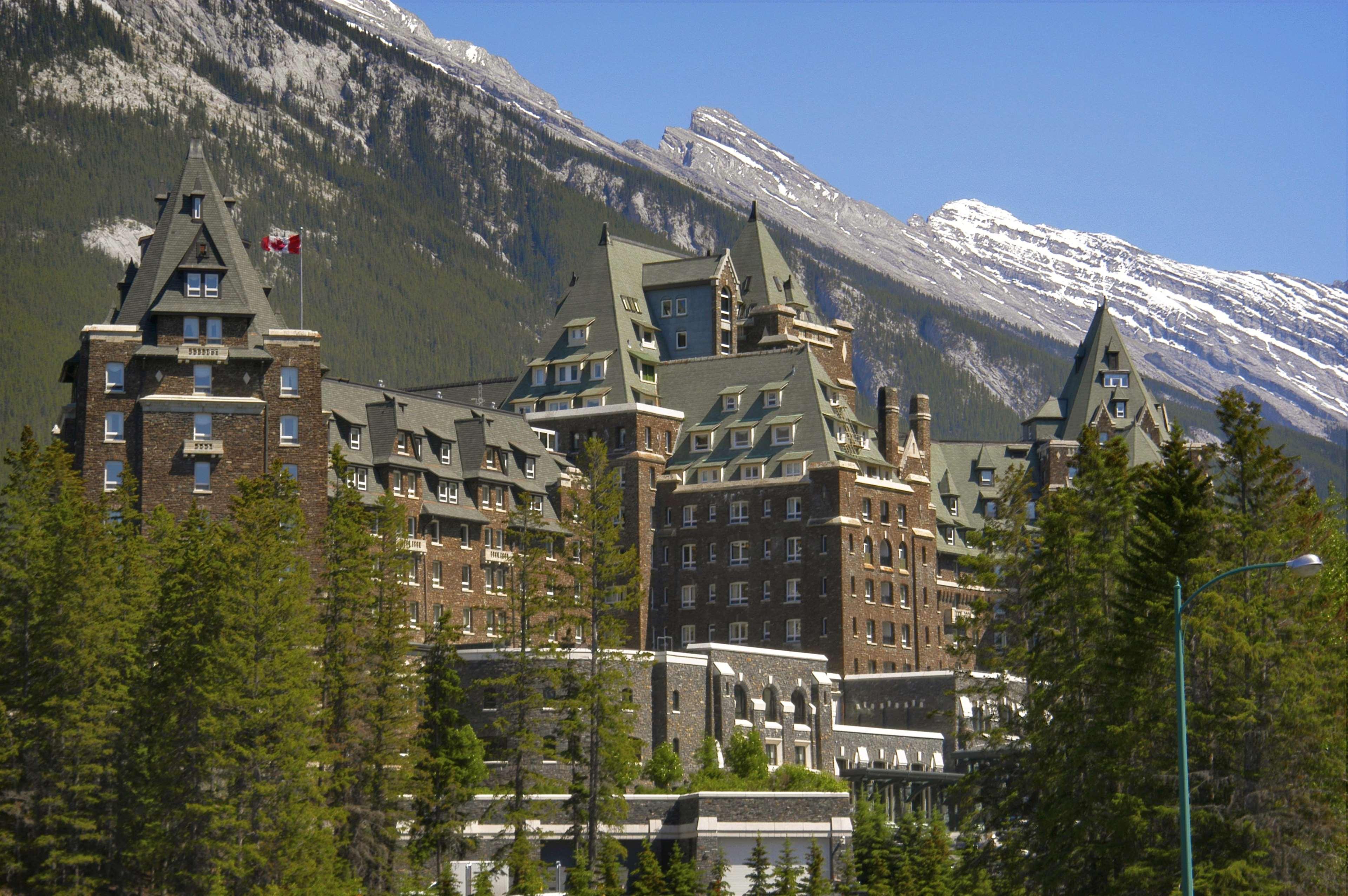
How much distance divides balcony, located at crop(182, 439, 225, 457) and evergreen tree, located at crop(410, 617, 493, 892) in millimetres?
15057

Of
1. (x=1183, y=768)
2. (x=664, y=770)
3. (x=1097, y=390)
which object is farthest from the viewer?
(x=1097, y=390)

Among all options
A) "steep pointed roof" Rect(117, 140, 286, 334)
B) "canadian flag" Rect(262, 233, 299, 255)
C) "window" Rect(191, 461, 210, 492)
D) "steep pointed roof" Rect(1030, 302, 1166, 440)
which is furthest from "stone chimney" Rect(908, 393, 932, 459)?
"window" Rect(191, 461, 210, 492)

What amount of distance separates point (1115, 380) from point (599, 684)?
260 feet

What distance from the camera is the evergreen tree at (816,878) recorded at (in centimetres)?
9612

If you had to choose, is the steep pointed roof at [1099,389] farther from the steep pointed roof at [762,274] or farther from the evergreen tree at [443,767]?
the evergreen tree at [443,767]

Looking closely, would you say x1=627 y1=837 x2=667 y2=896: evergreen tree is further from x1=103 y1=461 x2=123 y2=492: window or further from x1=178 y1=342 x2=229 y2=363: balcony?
x1=178 y1=342 x2=229 y2=363: balcony

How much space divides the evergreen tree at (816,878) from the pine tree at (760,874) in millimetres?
1753

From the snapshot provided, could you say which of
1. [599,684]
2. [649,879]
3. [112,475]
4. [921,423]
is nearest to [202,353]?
[112,475]

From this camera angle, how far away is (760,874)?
95.5m

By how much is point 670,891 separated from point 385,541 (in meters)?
20.5

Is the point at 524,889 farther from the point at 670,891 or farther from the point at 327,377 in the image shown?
the point at 327,377

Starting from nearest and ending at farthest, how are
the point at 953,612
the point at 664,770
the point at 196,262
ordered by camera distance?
the point at 664,770, the point at 196,262, the point at 953,612

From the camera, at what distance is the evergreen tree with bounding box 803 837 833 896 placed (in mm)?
96125

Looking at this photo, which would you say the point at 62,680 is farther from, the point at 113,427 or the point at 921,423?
the point at 921,423
